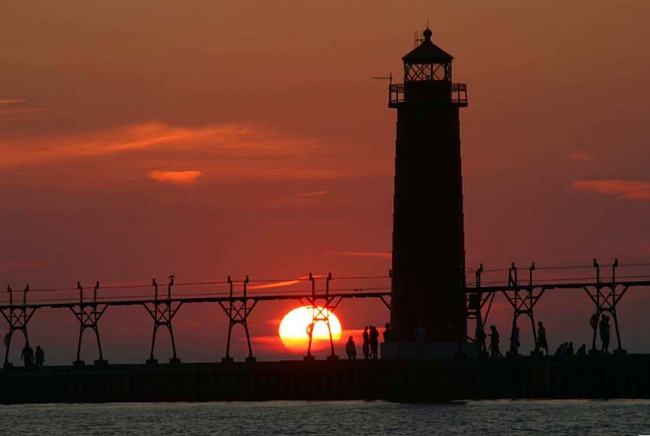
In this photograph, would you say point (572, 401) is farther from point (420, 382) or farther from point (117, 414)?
point (117, 414)

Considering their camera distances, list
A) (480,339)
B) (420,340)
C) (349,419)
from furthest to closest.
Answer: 1. (480,339)
2. (420,340)
3. (349,419)

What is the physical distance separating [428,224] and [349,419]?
11144mm

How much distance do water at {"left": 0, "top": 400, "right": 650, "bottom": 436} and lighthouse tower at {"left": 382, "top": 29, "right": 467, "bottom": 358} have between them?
143 inches

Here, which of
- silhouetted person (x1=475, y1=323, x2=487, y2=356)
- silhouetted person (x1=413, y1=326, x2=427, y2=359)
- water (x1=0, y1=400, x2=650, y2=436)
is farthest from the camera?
silhouetted person (x1=475, y1=323, x2=487, y2=356)

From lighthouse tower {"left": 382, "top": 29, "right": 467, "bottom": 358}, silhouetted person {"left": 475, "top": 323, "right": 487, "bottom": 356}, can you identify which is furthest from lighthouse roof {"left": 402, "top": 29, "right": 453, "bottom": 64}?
silhouetted person {"left": 475, "top": 323, "right": 487, "bottom": 356}

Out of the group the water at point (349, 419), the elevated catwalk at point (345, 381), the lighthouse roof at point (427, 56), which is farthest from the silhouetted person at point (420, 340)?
the lighthouse roof at point (427, 56)

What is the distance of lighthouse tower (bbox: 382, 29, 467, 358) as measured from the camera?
306 feet

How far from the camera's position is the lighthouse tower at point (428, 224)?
3669 inches

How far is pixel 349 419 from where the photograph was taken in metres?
85.7

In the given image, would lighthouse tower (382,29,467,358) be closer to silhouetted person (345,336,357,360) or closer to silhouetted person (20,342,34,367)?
silhouetted person (345,336,357,360)

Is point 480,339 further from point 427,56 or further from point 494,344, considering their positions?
point 427,56

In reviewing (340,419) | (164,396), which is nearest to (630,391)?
(340,419)

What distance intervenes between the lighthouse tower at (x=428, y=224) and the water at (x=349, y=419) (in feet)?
11.9

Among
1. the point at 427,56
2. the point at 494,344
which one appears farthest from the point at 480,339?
the point at 427,56
